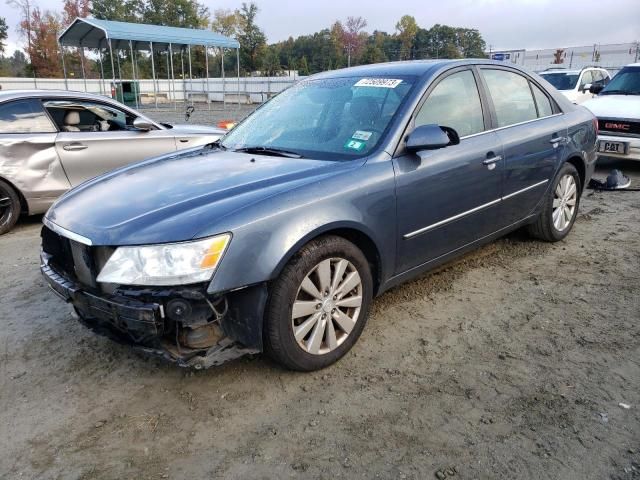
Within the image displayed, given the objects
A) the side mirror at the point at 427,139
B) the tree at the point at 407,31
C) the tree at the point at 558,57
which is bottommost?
the side mirror at the point at 427,139

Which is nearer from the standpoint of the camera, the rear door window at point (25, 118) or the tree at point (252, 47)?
the rear door window at point (25, 118)

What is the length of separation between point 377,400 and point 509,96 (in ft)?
9.21

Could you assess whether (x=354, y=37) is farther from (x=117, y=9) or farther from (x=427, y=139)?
(x=427, y=139)

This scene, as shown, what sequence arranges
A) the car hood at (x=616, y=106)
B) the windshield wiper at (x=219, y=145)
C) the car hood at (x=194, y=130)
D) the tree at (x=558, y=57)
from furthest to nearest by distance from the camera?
the tree at (x=558, y=57)
the car hood at (x=616, y=106)
the car hood at (x=194, y=130)
the windshield wiper at (x=219, y=145)

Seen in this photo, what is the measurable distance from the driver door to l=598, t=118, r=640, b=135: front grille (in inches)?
261

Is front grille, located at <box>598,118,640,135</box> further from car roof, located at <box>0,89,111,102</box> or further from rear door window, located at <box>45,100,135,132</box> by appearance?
car roof, located at <box>0,89,111,102</box>

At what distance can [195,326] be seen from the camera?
8.12ft

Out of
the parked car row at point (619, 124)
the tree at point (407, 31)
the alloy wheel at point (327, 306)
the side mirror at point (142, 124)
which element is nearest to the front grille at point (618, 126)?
the parked car row at point (619, 124)

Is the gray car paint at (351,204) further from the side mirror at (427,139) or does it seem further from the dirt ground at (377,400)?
the dirt ground at (377,400)

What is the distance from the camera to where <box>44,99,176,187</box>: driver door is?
586 centimetres

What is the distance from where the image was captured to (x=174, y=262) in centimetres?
240

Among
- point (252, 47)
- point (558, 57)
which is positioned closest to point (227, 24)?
point (252, 47)

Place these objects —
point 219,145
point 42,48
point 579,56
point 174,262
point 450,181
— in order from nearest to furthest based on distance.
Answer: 1. point 174,262
2. point 450,181
3. point 219,145
4. point 579,56
5. point 42,48

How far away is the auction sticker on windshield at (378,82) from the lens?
3.51 m
